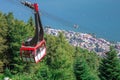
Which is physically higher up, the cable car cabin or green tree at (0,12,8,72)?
green tree at (0,12,8,72)

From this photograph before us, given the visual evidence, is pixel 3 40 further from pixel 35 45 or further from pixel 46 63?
pixel 35 45

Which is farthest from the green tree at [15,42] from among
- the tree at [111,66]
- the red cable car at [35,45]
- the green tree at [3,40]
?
the red cable car at [35,45]

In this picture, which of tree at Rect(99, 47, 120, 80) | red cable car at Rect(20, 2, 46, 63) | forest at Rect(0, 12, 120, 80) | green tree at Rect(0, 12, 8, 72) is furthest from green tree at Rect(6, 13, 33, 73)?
red cable car at Rect(20, 2, 46, 63)

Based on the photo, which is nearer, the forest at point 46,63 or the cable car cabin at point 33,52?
the cable car cabin at point 33,52

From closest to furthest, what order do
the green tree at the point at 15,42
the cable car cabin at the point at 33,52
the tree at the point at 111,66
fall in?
the cable car cabin at the point at 33,52 < the tree at the point at 111,66 < the green tree at the point at 15,42

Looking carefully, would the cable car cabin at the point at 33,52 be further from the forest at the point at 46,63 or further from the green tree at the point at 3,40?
the green tree at the point at 3,40

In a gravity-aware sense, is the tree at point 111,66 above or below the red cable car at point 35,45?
below

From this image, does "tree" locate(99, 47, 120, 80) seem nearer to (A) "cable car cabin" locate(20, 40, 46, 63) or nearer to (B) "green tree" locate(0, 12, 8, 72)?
(A) "cable car cabin" locate(20, 40, 46, 63)
